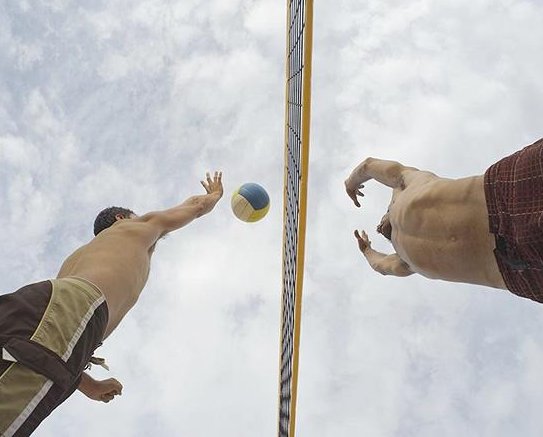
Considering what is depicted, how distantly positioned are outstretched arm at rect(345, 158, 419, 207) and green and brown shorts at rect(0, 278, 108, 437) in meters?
2.56

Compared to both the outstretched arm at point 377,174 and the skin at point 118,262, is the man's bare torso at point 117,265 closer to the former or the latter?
the skin at point 118,262

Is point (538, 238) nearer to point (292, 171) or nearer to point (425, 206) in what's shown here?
point (425, 206)

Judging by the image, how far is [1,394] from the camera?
2.37 meters

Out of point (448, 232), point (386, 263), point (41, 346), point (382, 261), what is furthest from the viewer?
point (382, 261)

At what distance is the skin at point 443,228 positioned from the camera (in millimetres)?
3416

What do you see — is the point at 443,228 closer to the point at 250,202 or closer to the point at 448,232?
the point at 448,232

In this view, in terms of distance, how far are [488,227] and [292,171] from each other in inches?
150

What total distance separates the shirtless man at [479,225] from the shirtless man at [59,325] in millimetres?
1829

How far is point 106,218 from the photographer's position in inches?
187

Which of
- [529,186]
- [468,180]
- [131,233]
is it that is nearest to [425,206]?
[468,180]

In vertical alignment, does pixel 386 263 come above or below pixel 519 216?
above

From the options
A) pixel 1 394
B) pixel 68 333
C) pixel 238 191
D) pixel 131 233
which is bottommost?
pixel 1 394

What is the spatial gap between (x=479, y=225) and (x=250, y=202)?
353 cm

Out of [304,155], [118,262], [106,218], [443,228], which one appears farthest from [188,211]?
[443,228]
